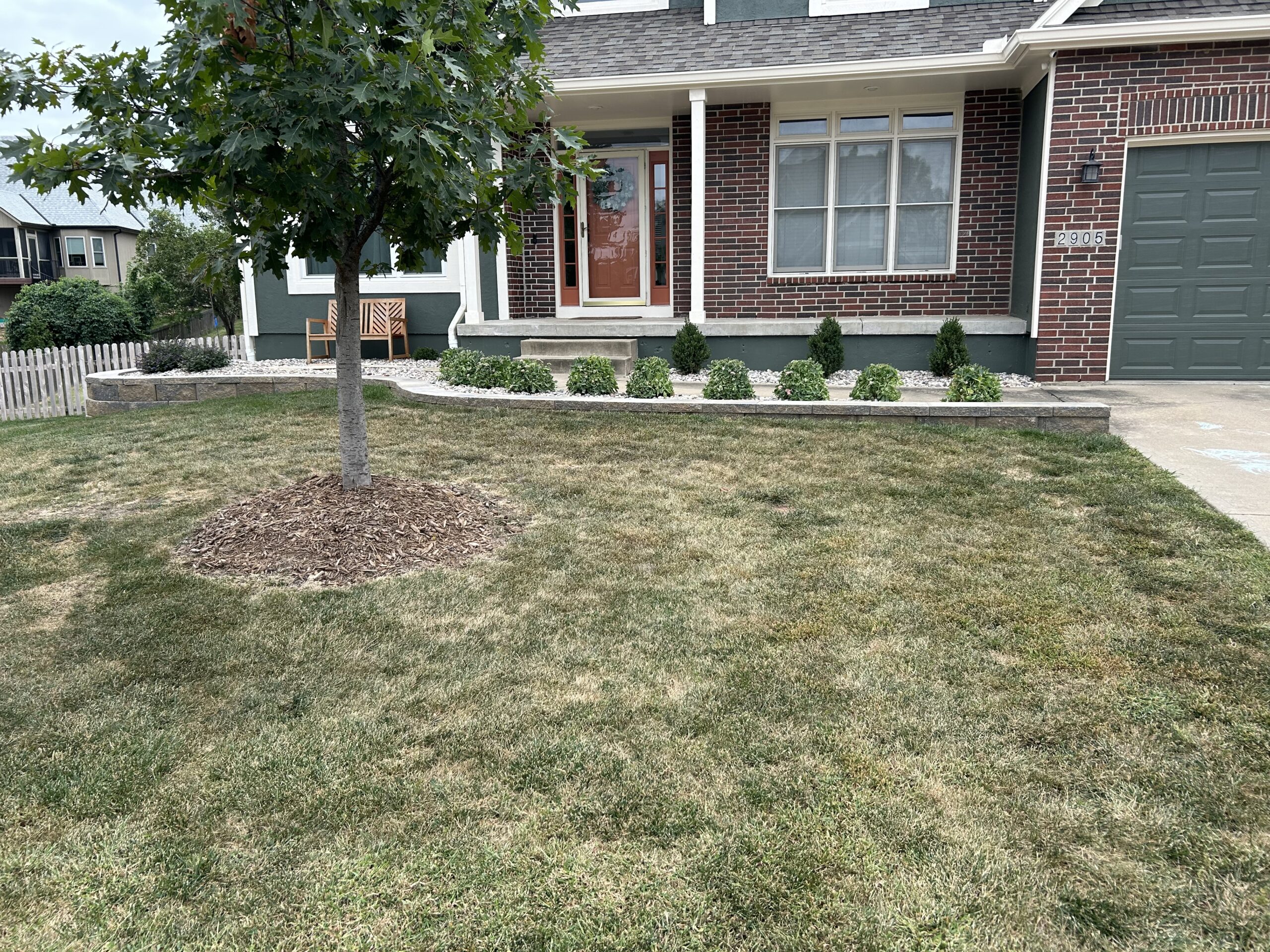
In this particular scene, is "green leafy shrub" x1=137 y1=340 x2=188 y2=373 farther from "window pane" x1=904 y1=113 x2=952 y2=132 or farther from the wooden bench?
"window pane" x1=904 y1=113 x2=952 y2=132

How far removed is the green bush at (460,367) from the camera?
30.6 feet

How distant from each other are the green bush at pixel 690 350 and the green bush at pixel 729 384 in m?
1.90

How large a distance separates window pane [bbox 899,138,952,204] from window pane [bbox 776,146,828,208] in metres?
0.97

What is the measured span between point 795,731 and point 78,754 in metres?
2.25

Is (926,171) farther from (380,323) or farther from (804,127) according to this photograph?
(380,323)

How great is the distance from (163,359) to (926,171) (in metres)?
9.71

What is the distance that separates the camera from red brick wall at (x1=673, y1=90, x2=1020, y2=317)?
10750 millimetres

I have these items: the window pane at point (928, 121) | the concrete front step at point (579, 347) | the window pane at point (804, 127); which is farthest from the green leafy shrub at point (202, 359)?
the window pane at point (928, 121)

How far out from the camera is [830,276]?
1130cm

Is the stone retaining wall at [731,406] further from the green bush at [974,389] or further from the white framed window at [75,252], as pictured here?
the white framed window at [75,252]

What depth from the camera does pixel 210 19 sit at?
3221mm

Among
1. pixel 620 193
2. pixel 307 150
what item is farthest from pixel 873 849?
pixel 620 193

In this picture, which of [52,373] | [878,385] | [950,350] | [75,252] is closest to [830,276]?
[950,350]

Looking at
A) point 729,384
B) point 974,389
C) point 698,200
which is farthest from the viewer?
point 698,200
